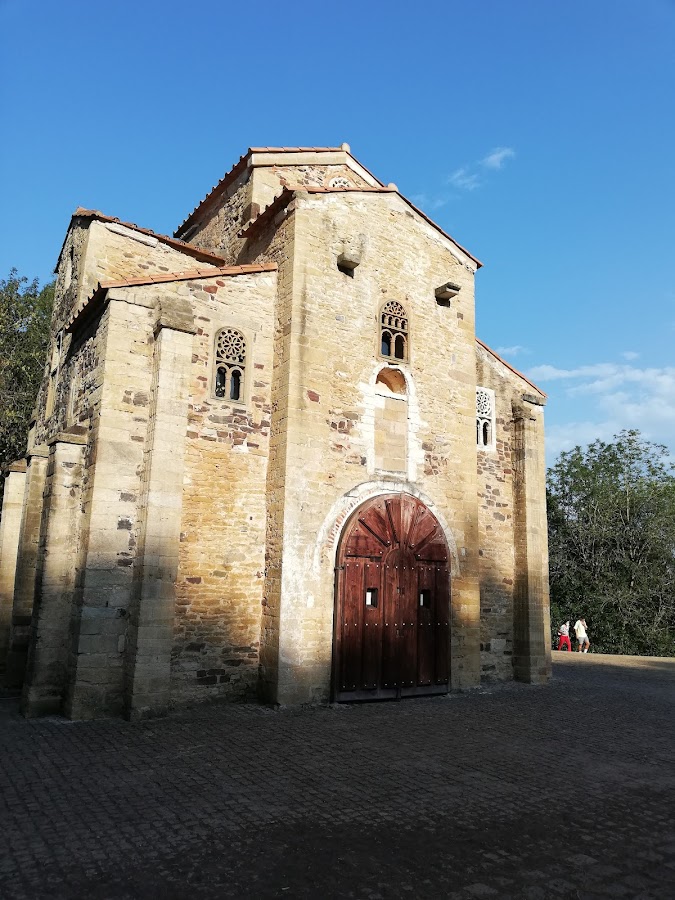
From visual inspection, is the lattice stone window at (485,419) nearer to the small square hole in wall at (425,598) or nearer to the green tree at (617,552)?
the small square hole in wall at (425,598)

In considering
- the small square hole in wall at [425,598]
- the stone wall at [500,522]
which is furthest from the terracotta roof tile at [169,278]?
the small square hole in wall at [425,598]

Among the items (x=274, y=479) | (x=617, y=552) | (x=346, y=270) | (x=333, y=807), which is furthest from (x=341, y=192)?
(x=617, y=552)

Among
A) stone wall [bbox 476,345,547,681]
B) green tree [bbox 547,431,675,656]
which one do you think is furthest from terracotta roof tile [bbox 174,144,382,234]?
green tree [bbox 547,431,675,656]

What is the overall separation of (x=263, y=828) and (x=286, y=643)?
473 cm

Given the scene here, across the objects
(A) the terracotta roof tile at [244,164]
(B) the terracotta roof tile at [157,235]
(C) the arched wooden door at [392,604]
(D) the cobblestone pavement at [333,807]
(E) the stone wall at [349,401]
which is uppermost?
(A) the terracotta roof tile at [244,164]

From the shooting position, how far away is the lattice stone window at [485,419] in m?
14.0

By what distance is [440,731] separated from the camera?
862 centimetres

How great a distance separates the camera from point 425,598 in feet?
38.3

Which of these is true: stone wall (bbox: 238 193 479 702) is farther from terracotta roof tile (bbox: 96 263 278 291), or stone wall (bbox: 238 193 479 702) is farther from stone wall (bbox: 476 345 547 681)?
stone wall (bbox: 476 345 547 681)

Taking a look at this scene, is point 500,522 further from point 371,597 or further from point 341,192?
point 341,192

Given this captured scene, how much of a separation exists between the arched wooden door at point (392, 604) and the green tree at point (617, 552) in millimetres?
17178

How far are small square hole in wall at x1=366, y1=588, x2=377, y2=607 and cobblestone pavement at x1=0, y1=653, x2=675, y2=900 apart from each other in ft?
6.42

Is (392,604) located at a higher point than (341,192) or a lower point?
lower

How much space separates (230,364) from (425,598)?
5471 mm
